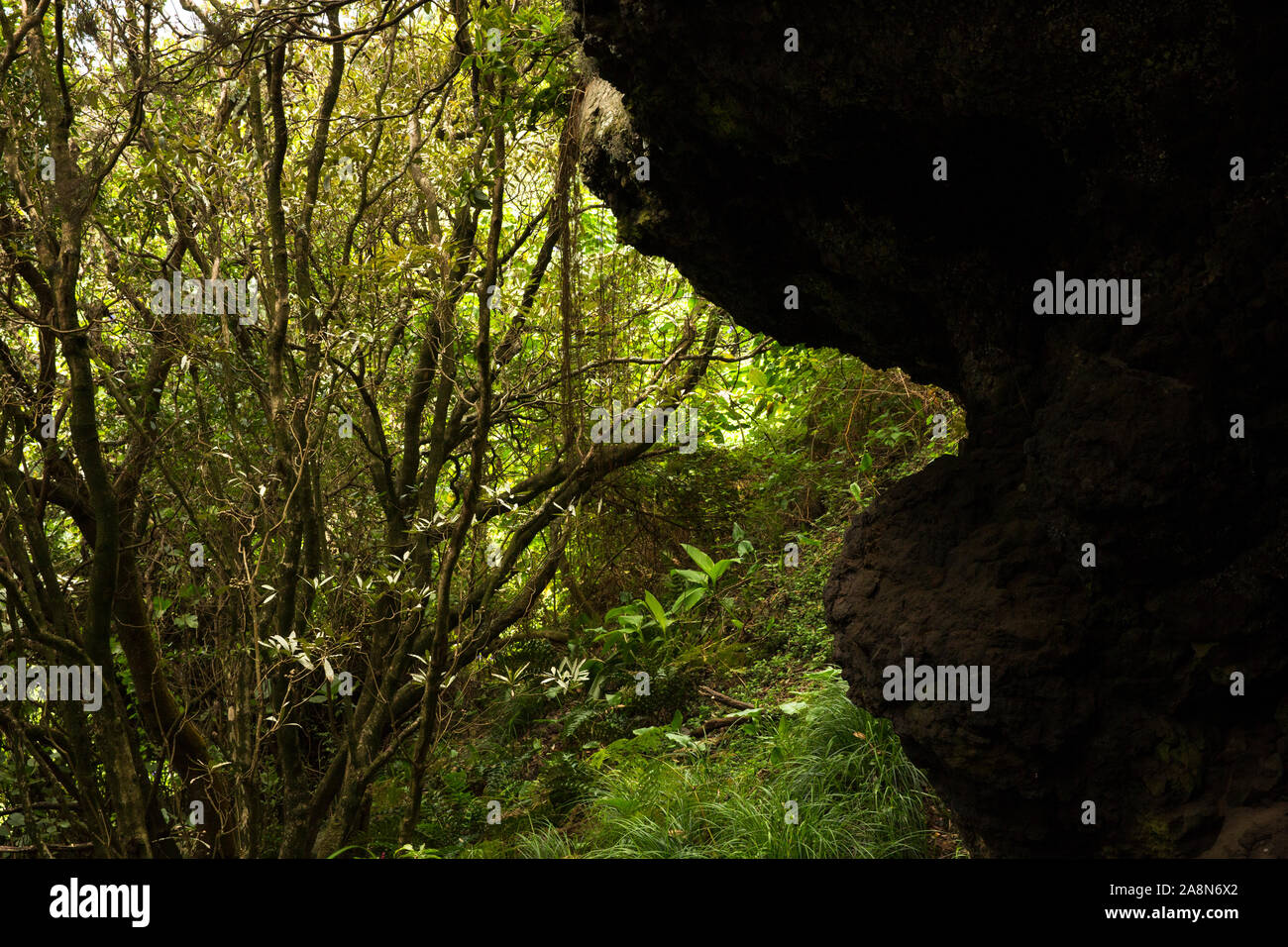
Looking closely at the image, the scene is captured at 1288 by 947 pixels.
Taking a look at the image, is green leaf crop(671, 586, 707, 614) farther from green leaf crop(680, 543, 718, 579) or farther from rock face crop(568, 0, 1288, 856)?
rock face crop(568, 0, 1288, 856)

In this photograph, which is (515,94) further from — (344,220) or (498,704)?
A: (498,704)

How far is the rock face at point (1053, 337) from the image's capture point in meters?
2.42

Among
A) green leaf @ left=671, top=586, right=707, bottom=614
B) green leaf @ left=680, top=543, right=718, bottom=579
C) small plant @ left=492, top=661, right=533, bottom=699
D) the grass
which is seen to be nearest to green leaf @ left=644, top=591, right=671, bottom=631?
green leaf @ left=671, top=586, right=707, bottom=614

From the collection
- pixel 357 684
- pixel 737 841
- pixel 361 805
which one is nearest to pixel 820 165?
pixel 737 841

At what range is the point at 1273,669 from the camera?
8.44 ft

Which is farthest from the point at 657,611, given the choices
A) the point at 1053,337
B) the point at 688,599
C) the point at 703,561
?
the point at 1053,337

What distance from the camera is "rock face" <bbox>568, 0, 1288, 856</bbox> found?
2420mm

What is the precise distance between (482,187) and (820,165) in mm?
2166

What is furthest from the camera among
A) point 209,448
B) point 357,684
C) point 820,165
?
point 357,684

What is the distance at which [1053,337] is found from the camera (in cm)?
288

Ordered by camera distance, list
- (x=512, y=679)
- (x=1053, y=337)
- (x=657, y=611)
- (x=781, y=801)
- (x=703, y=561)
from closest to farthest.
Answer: (x=1053, y=337) → (x=781, y=801) → (x=512, y=679) → (x=657, y=611) → (x=703, y=561)

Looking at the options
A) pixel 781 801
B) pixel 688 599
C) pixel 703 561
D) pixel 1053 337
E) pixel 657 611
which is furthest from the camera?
pixel 703 561

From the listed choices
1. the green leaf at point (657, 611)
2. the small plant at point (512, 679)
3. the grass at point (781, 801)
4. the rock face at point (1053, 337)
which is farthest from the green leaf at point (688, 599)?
the rock face at point (1053, 337)

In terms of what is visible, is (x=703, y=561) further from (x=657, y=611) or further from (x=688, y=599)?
(x=657, y=611)
